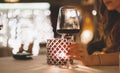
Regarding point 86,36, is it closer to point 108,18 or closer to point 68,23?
point 108,18

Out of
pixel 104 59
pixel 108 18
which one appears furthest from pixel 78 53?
pixel 108 18

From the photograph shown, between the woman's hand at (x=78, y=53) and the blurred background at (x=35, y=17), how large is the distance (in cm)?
200

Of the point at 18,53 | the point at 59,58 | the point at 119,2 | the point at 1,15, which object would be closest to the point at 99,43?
the point at 119,2

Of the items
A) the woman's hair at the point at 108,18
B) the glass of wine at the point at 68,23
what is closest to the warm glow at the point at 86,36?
the woman's hair at the point at 108,18

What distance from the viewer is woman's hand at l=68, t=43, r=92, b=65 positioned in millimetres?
1292

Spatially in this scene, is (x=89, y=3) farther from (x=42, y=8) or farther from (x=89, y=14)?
(x=42, y=8)

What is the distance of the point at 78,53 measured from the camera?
134 cm

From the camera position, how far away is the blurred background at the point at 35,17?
339 cm

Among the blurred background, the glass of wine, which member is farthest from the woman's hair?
the blurred background

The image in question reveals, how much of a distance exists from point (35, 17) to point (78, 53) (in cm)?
230

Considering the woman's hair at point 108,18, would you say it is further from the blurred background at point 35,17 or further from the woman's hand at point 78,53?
the blurred background at point 35,17

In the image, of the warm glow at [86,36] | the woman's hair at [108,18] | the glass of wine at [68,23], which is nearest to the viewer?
the glass of wine at [68,23]

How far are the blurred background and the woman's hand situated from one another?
78.7 inches

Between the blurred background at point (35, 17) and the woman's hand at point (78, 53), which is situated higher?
the blurred background at point (35, 17)
